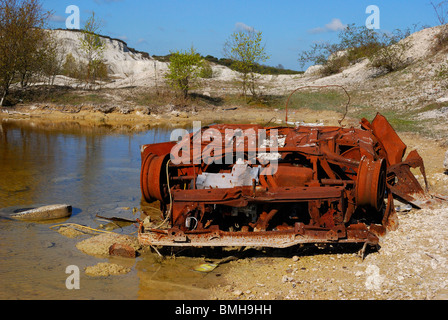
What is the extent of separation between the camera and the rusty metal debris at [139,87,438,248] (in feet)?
19.8

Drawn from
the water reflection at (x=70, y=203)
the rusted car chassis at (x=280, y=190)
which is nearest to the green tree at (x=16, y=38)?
the water reflection at (x=70, y=203)

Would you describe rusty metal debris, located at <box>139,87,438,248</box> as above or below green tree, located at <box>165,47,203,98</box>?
below

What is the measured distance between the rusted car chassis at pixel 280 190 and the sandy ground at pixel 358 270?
32cm

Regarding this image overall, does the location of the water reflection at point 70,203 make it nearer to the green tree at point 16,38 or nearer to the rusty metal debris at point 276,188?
the rusty metal debris at point 276,188

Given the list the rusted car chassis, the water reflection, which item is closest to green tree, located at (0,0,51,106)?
the water reflection

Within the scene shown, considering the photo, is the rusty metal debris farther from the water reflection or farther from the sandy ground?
the water reflection

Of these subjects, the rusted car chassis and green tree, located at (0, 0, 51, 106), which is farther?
green tree, located at (0, 0, 51, 106)

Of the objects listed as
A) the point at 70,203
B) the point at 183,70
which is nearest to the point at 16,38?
the point at 183,70

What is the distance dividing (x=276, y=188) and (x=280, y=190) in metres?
0.10

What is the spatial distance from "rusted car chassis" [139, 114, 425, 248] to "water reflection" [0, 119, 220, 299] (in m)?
0.60

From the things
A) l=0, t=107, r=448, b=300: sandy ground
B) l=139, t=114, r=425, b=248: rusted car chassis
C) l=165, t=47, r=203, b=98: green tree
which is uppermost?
l=165, t=47, r=203, b=98: green tree

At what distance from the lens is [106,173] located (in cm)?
1238

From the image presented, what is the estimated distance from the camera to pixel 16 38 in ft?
89.1
